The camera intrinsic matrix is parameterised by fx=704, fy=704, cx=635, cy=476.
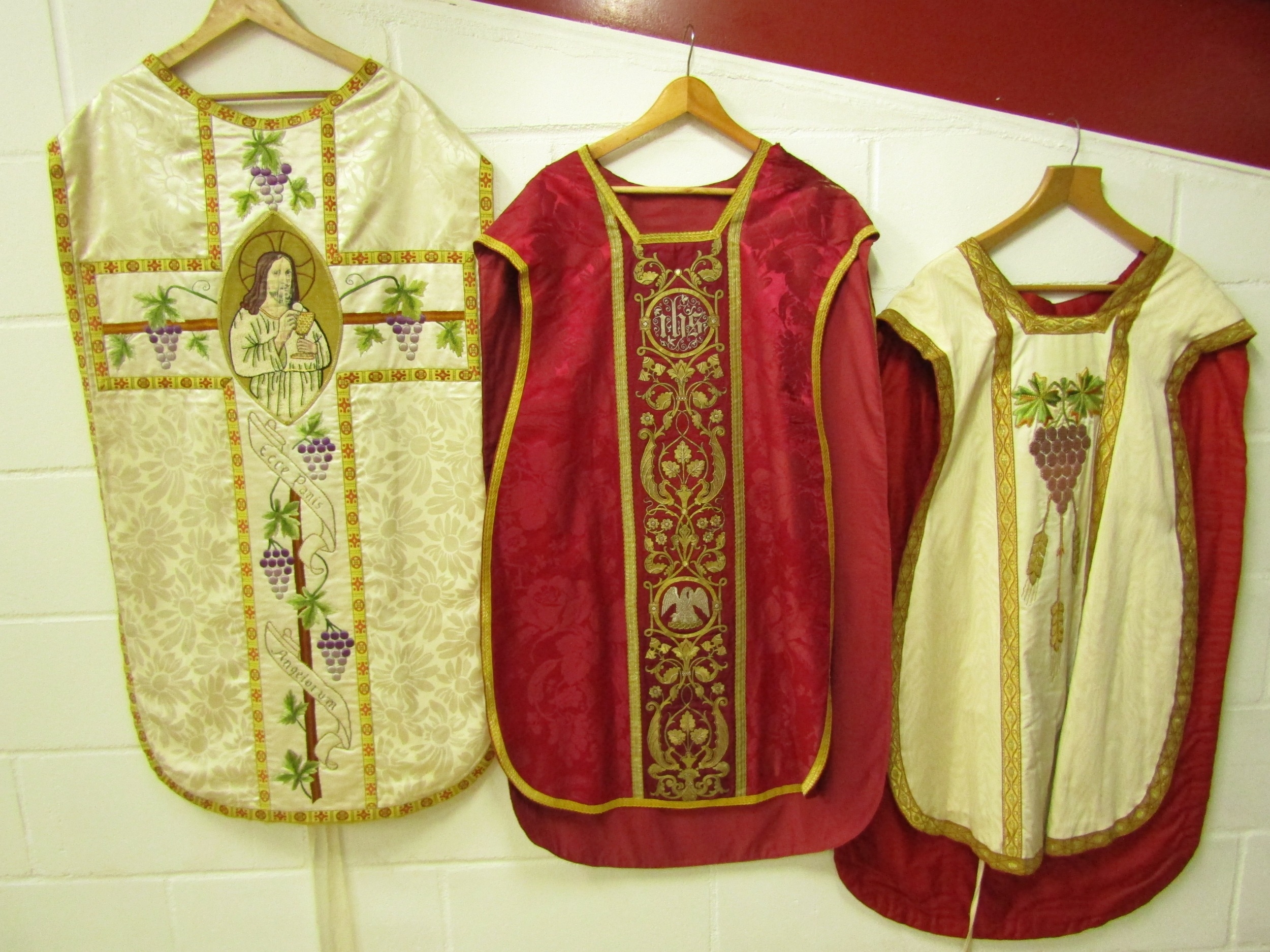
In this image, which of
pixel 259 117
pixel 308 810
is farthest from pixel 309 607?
pixel 259 117

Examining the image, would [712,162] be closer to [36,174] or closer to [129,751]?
[36,174]

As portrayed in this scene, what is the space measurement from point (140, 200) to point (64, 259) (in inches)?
4.8

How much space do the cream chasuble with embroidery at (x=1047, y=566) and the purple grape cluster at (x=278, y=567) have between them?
82 centimetres

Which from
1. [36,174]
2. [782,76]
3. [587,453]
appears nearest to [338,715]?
[587,453]

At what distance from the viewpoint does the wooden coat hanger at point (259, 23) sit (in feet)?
2.86

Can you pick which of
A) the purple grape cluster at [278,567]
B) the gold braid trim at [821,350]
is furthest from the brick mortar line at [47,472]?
the gold braid trim at [821,350]

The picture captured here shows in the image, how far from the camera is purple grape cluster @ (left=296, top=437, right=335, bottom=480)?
2.95ft

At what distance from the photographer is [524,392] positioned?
872mm

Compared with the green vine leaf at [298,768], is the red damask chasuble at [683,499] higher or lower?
higher

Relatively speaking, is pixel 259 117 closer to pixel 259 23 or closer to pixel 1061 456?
pixel 259 23

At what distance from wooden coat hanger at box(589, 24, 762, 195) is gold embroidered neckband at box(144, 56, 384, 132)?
295 mm

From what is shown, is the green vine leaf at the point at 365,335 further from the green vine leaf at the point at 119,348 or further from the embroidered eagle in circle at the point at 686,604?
the embroidered eagle in circle at the point at 686,604

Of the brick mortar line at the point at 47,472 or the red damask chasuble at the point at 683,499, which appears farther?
the brick mortar line at the point at 47,472

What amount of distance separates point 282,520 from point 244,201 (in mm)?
404
